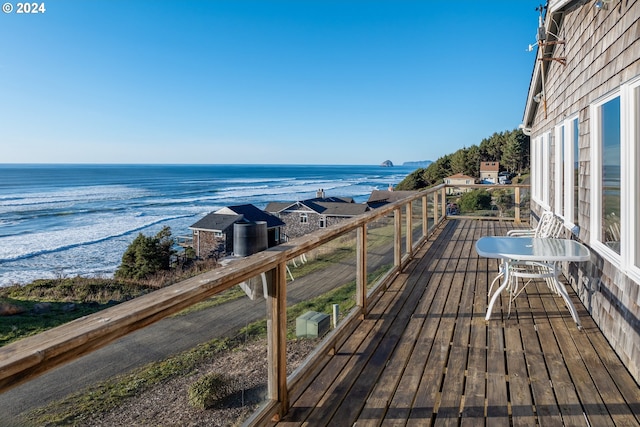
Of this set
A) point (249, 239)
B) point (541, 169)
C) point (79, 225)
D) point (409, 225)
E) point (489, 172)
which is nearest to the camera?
point (249, 239)

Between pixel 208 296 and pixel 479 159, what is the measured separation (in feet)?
166

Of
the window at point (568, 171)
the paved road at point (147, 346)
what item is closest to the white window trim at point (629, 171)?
the window at point (568, 171)

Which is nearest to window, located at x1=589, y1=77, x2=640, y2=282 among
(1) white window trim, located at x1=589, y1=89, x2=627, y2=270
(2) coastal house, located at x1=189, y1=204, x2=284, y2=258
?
(1) white window trim, located at x1=589, y1=89, x2=627, y2=270

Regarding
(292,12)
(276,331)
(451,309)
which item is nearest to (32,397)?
(276,331)

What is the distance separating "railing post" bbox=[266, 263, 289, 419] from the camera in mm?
1904

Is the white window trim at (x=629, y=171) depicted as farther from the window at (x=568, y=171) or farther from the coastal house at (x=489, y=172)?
the coastal house at (x=489, y=172)

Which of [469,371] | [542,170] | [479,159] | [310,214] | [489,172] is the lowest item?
[310,214]

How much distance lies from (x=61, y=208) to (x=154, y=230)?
17.6m

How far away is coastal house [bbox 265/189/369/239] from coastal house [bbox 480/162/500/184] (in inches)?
824

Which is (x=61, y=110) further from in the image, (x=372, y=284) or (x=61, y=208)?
(x=372, y=284)

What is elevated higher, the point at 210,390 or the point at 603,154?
the point at 603,154

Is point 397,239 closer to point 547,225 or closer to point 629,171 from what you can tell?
point 547,225

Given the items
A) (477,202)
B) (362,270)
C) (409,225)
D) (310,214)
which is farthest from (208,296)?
(310,214)

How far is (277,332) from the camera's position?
192 centimetres
